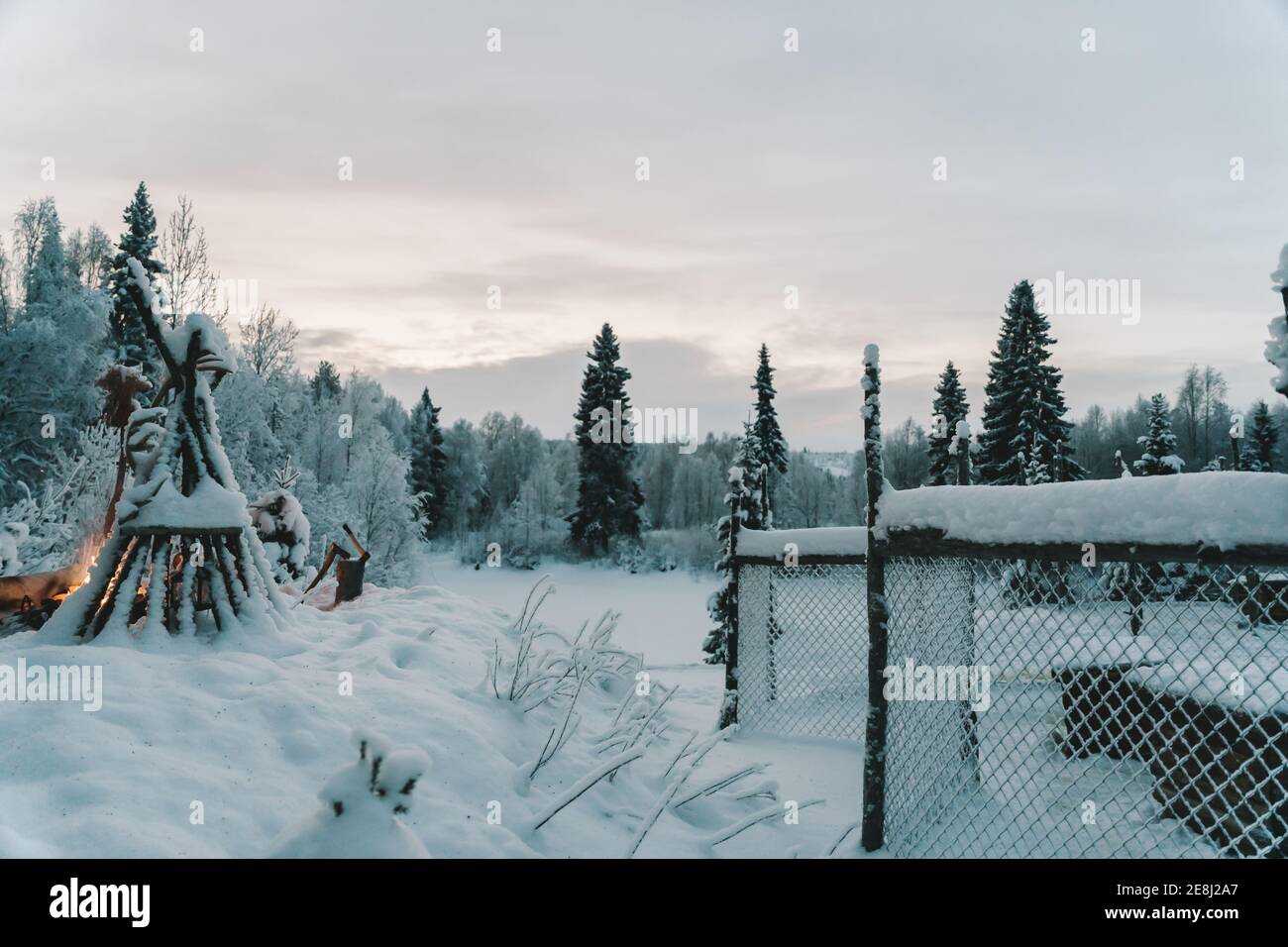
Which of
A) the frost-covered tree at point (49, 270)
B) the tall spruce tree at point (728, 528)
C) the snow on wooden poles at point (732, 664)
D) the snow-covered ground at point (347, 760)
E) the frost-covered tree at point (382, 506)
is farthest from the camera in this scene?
the frost-covered tree at point (382, 506)

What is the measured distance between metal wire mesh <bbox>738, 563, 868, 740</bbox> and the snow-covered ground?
0.40 metres

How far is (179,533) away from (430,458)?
4455cm

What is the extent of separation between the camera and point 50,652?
14.0 feet

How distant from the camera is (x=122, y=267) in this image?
25.5 meters

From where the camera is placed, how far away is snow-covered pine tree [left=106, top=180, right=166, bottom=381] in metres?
25.9

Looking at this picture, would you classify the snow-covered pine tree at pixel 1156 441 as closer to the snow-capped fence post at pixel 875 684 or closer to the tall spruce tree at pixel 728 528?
the tall spruce tree at pixel 728 528

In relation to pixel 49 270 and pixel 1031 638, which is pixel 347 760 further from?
pixel 49 270

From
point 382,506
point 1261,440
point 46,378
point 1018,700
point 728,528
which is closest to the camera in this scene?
point 1018,700

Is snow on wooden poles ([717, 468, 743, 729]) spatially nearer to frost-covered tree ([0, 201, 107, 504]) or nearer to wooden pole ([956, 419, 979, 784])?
wooden pole ([956, 419, 979, 784])

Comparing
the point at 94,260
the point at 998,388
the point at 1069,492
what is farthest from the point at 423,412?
the point at 1069,492

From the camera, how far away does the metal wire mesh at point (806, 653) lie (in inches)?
255

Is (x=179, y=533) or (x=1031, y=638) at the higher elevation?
(x=179, y=533)

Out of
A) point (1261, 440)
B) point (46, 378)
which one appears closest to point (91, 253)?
point (46, 378)

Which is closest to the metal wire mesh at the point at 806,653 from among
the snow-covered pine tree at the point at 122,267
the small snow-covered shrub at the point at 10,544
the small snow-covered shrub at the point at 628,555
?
the small snow-covered shrub at the point at 10,544
